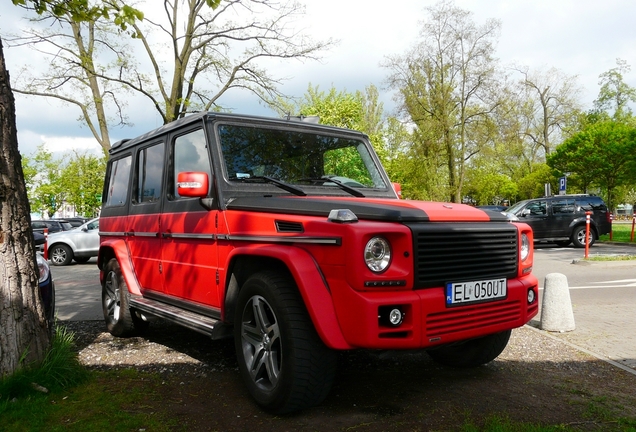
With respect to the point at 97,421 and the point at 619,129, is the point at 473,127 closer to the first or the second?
the point at 619,129

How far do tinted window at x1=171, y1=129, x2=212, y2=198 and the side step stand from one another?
1046 millimetres

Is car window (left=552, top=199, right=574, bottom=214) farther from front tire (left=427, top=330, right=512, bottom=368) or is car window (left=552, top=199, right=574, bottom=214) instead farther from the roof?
front tire (left=427, top=330, right=512, bottom=368)

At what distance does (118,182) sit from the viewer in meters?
6.36

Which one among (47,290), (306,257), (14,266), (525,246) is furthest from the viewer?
(47,290)

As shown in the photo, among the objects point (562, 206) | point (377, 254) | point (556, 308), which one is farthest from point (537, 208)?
point (377, 254)

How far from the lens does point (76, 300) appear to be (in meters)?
9.31

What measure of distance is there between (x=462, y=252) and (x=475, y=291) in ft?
0.88

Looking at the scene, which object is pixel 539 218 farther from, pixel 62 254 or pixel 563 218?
pixel 62 254

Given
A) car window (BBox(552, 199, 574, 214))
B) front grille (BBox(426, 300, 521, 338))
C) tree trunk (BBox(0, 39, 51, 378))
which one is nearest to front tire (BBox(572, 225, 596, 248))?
car window (BBox(552, 199, 574, 214))

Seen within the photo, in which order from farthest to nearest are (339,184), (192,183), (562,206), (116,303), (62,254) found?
(562,206), (62,254), (116,303), (339,184), (192,183)

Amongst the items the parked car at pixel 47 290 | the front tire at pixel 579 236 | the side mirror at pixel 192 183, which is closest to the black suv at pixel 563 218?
the front tire at pixel 579 236

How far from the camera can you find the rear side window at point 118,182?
239 inches

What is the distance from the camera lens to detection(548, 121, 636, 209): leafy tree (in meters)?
26.7

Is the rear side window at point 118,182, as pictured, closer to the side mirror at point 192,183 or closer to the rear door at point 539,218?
the side mirror at point 192,183
